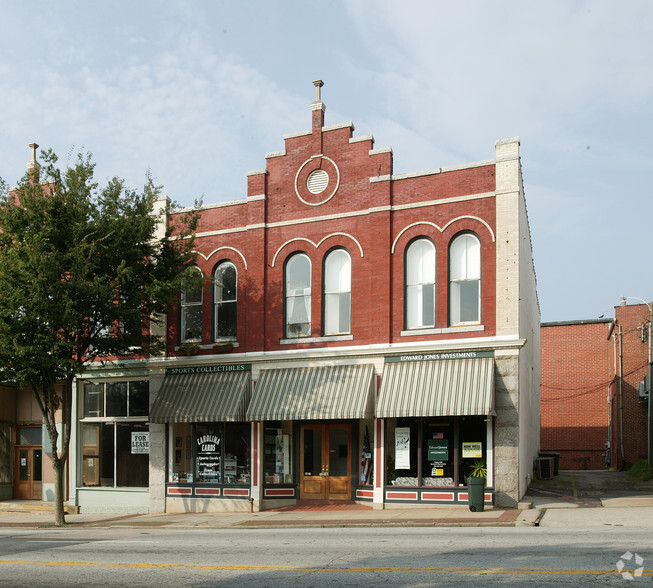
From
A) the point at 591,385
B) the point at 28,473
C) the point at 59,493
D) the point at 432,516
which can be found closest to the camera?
the point at 432,516

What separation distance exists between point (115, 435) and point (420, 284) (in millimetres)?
11316

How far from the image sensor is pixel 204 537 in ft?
52.7

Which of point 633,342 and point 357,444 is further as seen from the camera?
point 633,342

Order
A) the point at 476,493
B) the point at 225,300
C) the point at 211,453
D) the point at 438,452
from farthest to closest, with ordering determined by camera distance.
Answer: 1. the point at 225,300
2. the point at 211,453
3. the point at 438,452
4. the point at 476,493

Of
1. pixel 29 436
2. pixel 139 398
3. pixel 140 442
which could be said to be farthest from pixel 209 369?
pixel 29 436

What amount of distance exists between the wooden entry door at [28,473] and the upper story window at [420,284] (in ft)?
47.8

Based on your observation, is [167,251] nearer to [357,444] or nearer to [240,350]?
[240,350]

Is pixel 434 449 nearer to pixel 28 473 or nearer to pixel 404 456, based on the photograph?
pixel 404 456

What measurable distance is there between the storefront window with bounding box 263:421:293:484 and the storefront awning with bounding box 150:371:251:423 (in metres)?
1.11

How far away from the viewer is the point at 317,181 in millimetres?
23891

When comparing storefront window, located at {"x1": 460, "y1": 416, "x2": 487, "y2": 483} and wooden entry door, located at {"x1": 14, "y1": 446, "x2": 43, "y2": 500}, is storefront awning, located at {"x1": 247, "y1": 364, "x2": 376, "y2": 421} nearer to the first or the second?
storefront window, located at {"x1": 460, "y1": 416, "x2": 487, "y2": 483}

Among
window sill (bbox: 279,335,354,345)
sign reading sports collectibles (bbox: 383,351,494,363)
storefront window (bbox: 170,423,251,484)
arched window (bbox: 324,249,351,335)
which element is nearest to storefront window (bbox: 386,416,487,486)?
sign reading sports collectibles (bbox: 383,351,494,363)

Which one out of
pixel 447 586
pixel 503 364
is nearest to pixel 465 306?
pixel 503 364

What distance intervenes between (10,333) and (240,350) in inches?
266
